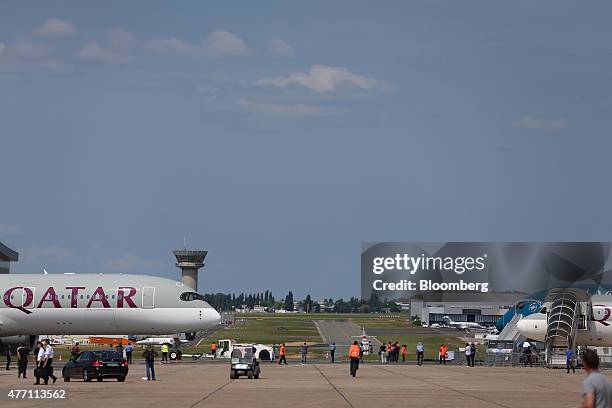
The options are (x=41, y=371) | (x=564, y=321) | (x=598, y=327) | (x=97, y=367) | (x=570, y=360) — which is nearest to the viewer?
(x=41, y=371)

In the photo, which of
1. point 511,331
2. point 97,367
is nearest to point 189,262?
point 511,331

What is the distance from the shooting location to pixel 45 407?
34.9 m

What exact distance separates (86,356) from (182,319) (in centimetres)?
1792

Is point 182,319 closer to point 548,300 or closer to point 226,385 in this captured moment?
point 226,385

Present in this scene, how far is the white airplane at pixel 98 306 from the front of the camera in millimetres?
69188

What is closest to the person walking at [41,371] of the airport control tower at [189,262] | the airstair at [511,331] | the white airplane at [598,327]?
the white airplane at [598,327]

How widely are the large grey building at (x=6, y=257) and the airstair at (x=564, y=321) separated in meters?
67.4

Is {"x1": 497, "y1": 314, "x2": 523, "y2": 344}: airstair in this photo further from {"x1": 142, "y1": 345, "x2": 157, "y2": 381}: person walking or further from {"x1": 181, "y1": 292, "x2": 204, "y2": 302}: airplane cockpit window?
{"x1": 142, "y1": 345, "x2": 157, "y2": 381}: person walking

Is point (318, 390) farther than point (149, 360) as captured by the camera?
No

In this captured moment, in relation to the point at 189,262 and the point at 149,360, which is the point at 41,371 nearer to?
the point at 149,360

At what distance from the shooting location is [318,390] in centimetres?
4481

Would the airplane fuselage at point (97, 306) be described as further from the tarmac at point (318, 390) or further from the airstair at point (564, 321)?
the airstair at point (564, 321)

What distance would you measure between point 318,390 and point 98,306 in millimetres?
27312

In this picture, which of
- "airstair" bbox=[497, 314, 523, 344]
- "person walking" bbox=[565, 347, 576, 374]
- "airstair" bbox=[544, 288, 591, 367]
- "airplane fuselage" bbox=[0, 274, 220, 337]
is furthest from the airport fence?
"airplane fuselage" bbox=[0, 274, 220, 337]
